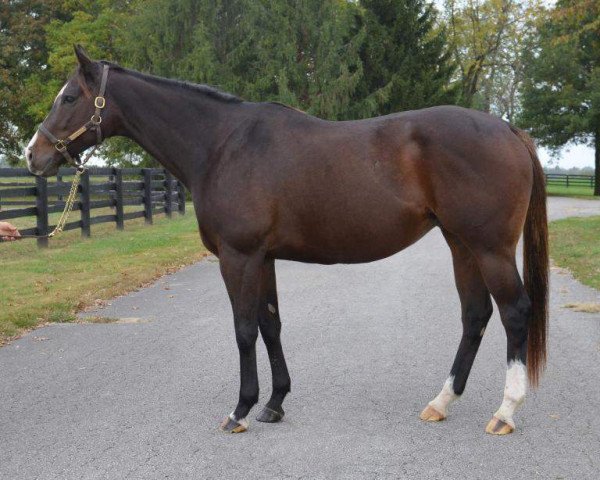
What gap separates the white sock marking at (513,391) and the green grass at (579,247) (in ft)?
18.0

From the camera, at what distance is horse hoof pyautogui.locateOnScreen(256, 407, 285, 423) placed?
14.4 feet

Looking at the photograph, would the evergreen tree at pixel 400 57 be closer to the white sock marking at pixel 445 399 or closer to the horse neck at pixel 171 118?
the horse neck at pixel 171 118

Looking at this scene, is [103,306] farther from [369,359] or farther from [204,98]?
[204,98]

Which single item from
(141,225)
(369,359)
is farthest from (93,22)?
(369,359)

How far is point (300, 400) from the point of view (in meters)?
4.78

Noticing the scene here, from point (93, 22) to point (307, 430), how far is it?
3980 centimetres

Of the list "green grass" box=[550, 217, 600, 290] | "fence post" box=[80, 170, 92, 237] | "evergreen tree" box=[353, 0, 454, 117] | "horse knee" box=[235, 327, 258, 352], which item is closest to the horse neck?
"horse knee" box=[235, 327, 258, 352]

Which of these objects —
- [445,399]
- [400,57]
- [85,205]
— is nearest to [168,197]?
[85,205]

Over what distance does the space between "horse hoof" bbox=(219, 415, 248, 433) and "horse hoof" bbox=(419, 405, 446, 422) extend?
1.06 metres

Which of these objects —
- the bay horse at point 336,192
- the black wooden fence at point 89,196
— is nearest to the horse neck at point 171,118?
the bay horse at point 336,192

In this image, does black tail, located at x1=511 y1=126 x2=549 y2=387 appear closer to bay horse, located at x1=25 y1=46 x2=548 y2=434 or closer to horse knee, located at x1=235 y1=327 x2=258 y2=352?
bay horse, located at x1=25 y1=46 x2=548 y2=434

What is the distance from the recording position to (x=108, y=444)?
12.8ft

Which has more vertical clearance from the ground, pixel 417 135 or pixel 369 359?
pixel 417 135

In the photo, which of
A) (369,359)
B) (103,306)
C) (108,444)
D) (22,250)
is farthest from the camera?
(22,250)
